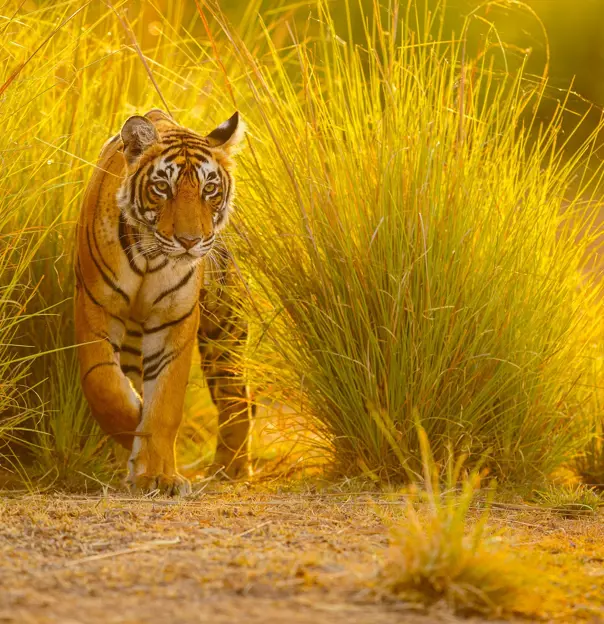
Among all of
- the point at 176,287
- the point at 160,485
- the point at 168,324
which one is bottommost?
the point at 160,485

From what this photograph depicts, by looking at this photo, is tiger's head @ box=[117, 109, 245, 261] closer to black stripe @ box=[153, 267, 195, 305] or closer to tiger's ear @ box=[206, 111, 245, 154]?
tiger's ear @ box=[206, 111, 245, 154]

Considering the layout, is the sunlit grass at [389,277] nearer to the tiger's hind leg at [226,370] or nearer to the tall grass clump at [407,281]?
the tall grass clump at [407,281]

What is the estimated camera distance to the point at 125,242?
3.84 m

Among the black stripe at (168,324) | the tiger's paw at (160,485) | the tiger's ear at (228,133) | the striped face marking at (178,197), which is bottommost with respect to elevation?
the tiger's paw at (160,485)

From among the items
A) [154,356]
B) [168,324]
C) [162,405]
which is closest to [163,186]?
[168,324]

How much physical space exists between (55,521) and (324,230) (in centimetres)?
138

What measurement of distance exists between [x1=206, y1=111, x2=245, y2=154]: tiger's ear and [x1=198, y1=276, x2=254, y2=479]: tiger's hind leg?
58 centimetres

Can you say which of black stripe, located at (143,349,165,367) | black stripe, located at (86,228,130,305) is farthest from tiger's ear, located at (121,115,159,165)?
black stripe, located at (143,349,165,367)

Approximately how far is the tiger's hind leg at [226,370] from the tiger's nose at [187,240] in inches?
21.3

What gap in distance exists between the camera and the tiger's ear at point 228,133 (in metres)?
3.98

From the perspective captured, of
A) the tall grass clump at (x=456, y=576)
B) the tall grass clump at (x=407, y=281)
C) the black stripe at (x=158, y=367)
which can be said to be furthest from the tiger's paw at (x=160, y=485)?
the tall grass clump at (x=456, y=576)

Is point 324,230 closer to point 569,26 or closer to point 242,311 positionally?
point 242,311

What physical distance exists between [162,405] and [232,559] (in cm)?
142

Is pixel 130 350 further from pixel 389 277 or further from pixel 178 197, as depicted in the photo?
pixel 389 277
